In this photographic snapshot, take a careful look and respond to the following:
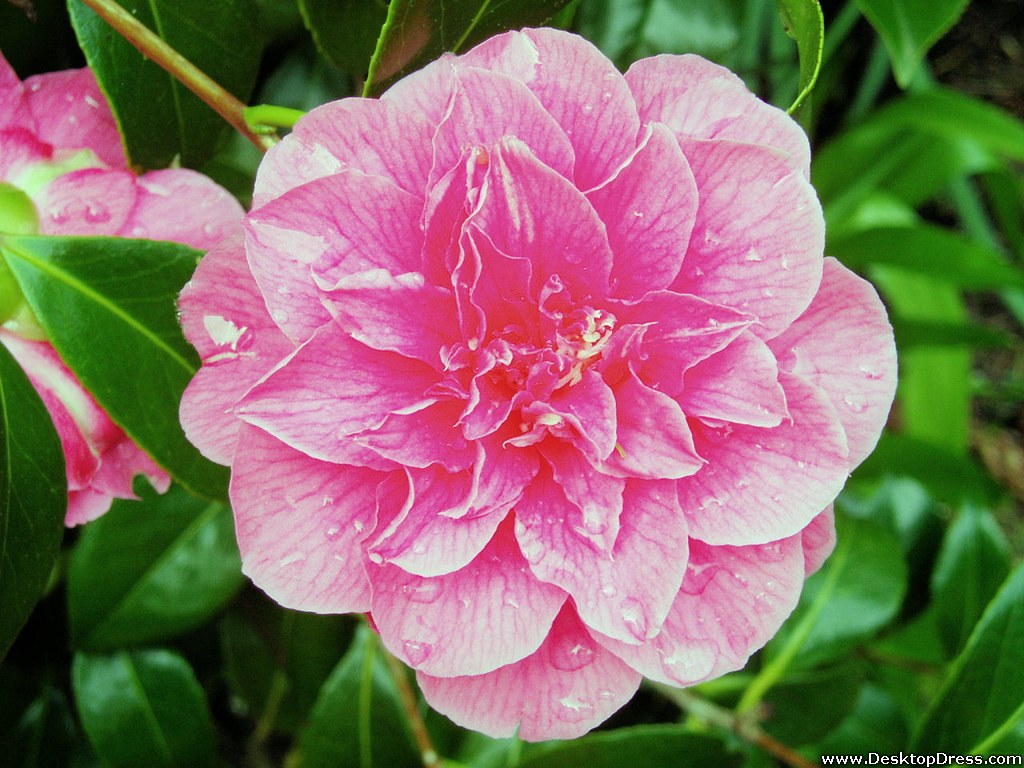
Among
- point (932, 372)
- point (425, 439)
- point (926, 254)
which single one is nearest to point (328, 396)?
point (425, 439)

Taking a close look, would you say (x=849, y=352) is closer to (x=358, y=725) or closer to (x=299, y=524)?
(x=299, y=524)

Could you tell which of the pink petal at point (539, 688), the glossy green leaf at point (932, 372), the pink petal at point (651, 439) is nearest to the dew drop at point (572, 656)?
the pink petal at point (539, 688)

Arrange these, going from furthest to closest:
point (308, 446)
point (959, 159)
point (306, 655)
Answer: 1. point (959, 159)
2. point (306, 655)
3. point (308, 446)

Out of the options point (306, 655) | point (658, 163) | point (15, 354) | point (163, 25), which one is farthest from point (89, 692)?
point (658, 163)

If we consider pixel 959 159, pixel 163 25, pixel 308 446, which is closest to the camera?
pixel 308 446

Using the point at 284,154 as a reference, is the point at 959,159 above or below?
below

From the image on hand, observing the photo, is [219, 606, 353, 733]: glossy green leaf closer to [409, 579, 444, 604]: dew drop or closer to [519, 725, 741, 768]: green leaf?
[519, 725, 741, 768]: green leaf

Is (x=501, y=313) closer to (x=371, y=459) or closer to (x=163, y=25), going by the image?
(x=371, y=459)

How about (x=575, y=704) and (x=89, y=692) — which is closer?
(x=575, y=704)

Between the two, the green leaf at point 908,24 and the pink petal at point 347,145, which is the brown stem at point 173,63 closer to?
the pink petal at point 347,145
